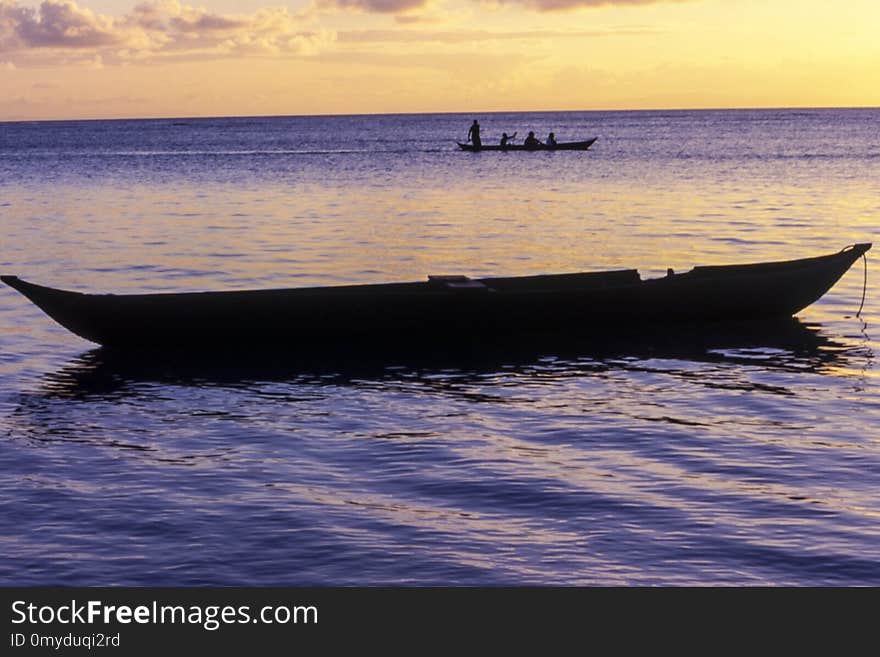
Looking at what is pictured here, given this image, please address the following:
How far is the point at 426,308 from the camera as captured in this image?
701 inches

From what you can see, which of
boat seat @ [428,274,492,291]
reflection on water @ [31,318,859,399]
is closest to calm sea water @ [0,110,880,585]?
reflection on water @ [31,318,859,399]

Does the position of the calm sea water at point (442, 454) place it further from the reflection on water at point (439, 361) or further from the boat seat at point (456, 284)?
the boat seat at point (456, 284)

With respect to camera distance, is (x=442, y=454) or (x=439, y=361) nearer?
(x=442, y=454)

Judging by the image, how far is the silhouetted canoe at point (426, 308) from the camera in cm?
1705

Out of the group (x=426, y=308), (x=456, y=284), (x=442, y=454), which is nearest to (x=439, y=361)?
(x=426, y=308)

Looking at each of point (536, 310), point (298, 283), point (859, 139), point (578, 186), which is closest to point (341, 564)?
point (536, 310)

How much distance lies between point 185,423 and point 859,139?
12768 cm

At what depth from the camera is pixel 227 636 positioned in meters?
7.43

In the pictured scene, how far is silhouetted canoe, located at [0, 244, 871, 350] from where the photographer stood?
55.9 feet

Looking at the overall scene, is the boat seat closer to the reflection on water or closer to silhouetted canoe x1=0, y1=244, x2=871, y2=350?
silhouetted canoe x1=0, y1=244, x2=871, y2=350

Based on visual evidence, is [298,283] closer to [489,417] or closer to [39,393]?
[39,393]

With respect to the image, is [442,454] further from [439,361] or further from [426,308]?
[426,308]

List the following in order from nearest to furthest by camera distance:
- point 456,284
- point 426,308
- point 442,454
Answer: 1. point 442,454
2. point 426,308
3. point 456,284

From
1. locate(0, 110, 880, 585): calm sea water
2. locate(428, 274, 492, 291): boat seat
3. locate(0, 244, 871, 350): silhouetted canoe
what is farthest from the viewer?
locate(428, 274, 492, 291): boat seat
